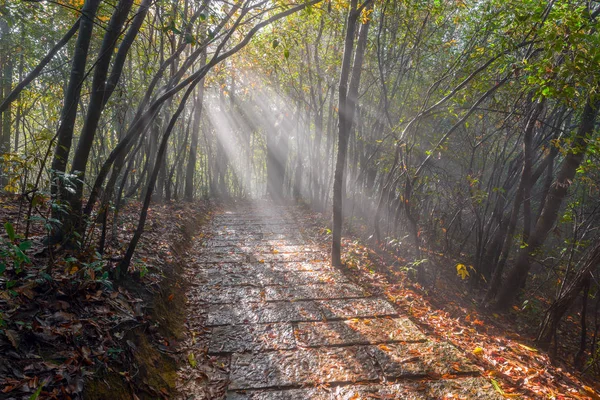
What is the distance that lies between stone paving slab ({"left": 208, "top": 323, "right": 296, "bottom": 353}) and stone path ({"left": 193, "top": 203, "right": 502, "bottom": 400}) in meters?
0.01

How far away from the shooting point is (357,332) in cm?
385

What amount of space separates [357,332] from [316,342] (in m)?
0.52

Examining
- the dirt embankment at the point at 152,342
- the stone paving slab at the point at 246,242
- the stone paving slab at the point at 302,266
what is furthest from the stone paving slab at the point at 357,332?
the stone paving slab at the point at 246,242

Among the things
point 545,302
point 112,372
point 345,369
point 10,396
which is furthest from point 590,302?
point 10,396

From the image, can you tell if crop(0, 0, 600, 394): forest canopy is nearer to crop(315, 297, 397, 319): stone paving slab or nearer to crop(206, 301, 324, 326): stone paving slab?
crop(206, 301, 324, 326): stone paving slab

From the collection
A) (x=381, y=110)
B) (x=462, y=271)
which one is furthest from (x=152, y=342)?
(x=381, y=110)

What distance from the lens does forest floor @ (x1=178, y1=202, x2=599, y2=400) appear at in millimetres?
2990

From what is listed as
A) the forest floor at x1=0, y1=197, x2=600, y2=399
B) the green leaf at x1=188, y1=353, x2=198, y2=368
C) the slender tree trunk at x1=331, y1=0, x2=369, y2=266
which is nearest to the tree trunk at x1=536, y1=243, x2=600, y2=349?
the forest floor at x1=0, y1=197, x2=600, y2=399

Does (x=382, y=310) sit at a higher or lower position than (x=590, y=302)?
higher

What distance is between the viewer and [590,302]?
748 centimetres

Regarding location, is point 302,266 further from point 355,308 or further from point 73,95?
point 73,95

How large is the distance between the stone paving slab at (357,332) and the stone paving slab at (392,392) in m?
0.68

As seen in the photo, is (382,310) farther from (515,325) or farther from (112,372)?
(112,372)

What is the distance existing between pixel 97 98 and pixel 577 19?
547cm
